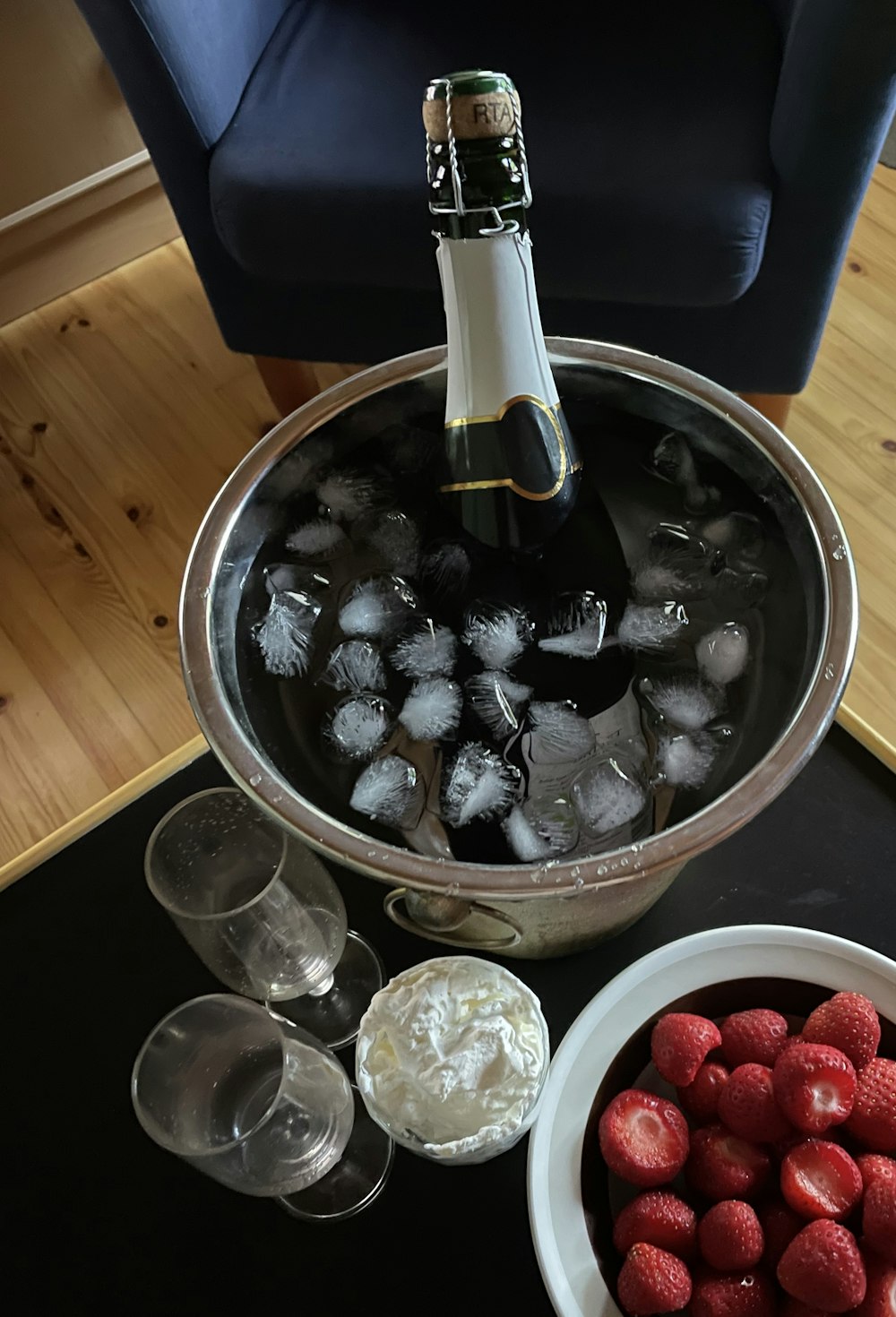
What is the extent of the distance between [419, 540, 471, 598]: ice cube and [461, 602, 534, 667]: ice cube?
4cm

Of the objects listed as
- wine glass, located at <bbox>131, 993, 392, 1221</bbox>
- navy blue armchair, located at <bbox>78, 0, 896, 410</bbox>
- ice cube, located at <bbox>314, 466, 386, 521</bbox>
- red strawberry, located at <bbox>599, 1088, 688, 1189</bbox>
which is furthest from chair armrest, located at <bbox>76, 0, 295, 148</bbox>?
red strawberry, located at <bbox>599, 1088, 688, 1189</bbox>

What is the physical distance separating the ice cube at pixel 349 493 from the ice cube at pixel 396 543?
0.02 metres

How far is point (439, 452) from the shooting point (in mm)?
692

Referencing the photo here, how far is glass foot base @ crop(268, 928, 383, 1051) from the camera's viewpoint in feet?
2.17

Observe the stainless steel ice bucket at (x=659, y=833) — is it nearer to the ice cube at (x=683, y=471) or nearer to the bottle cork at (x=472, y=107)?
the ice cube at (x=683, y=471)

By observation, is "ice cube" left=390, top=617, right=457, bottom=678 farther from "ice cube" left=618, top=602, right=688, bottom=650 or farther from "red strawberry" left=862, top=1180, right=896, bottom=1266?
"red strawberry" left=862, top=1180, right=896, bottom=1266

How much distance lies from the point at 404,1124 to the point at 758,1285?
0.20 meters

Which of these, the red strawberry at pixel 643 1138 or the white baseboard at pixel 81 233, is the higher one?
the red strawberry at pixel 643 1138

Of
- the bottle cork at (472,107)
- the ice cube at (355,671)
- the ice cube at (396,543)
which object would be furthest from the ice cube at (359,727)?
the bottle cork at (472,107)

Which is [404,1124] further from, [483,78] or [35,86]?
[35,86]

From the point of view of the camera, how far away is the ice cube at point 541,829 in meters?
0.56

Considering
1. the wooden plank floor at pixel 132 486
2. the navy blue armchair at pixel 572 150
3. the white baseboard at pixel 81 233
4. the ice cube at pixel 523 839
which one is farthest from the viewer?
the white baseboard at pixel 81 233

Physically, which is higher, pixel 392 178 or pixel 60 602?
pixel 392 178

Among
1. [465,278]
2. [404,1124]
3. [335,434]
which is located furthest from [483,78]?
[404,1124]
